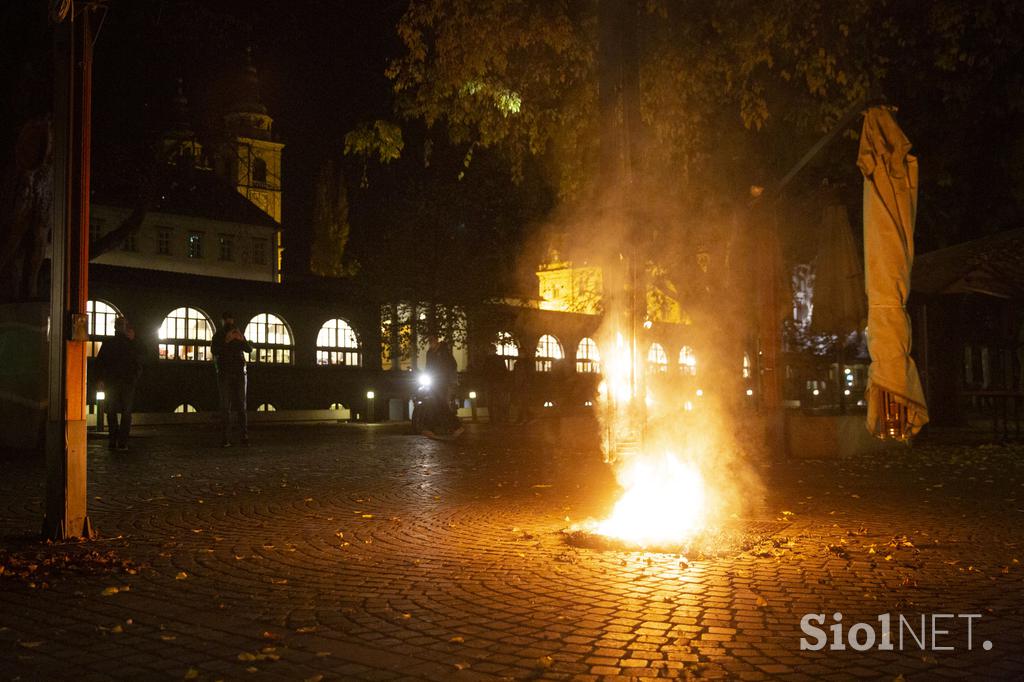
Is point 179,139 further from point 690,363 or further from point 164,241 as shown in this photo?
point 164,241

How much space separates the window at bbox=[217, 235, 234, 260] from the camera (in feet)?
197

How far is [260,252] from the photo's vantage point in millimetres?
61594

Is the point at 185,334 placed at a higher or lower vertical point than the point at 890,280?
higher

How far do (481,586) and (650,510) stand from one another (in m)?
2.02

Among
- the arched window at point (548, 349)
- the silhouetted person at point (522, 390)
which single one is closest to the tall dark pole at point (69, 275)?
the silhouetted person at point (522, 390)

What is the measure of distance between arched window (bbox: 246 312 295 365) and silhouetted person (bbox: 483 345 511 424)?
14684 millimetres

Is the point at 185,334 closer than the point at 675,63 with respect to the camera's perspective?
No

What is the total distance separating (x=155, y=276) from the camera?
35906 mm

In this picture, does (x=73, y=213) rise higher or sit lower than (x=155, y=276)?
lower

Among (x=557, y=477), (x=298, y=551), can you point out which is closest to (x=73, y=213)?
(x=298, y=551)

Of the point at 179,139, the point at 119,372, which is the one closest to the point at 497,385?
the point at 179,139

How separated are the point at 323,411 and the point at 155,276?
8354 mm

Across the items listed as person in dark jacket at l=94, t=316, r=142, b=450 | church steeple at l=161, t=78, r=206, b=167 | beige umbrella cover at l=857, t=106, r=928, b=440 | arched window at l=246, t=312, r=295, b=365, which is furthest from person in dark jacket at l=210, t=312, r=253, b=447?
arched window at l=246, t=312, r=295, b=365

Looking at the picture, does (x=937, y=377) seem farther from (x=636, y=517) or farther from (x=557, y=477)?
(x=636, y=517)
